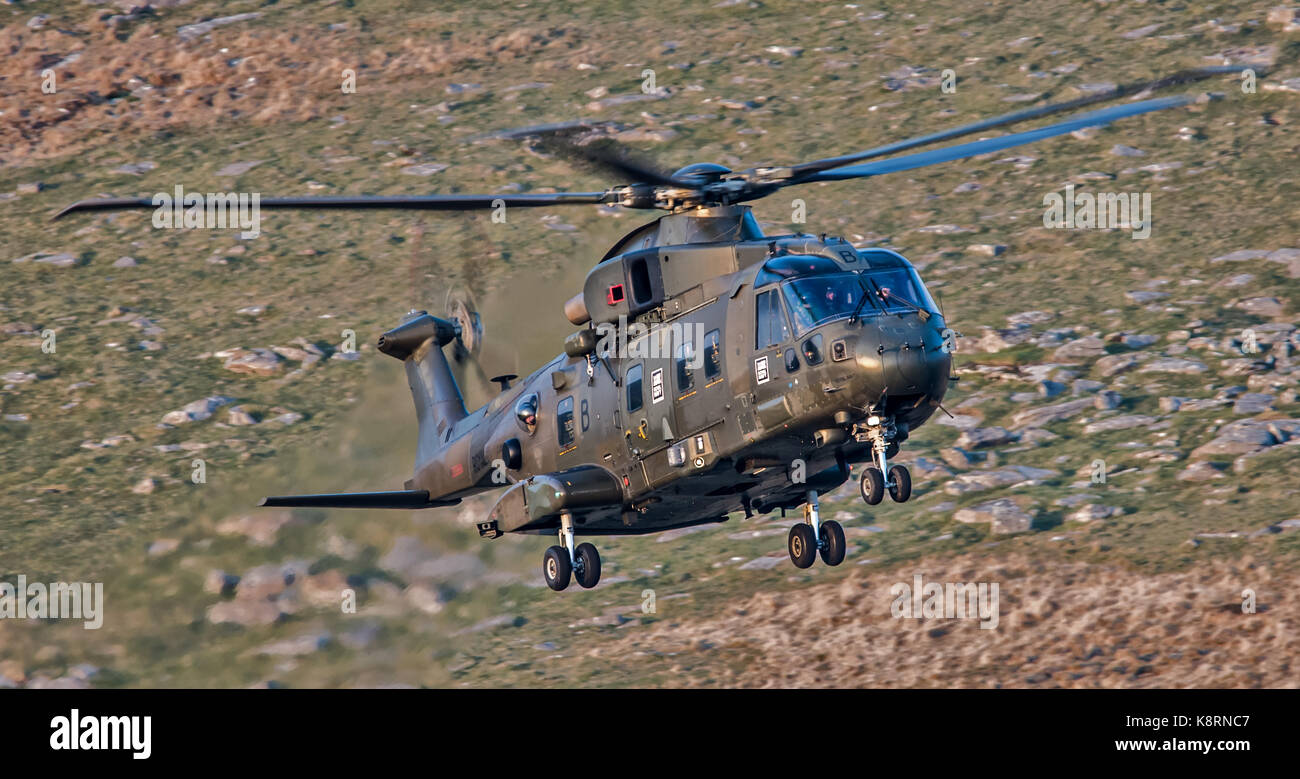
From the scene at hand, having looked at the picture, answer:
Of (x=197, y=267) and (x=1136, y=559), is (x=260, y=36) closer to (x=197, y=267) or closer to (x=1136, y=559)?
(x=197, y=267)

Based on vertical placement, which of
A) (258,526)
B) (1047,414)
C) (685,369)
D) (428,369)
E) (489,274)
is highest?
(489,274)

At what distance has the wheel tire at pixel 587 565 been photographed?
2533cm

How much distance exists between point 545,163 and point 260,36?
1591 centimetres

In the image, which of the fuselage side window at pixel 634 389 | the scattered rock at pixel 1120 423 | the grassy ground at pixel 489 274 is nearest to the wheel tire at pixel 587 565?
the fuselage side window at pixel 634 389

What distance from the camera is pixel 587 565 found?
83.1ft

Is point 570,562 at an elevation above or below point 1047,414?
below

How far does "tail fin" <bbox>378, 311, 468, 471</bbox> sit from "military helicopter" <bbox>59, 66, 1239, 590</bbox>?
11.4 feet

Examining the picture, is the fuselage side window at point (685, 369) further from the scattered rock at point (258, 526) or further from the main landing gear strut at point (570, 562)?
the scattered rock at point (258, 526)

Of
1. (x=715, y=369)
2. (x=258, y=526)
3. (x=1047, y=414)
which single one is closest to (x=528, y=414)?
(x=715, y=369)

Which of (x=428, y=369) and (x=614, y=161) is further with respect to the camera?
(x=428, y=369)

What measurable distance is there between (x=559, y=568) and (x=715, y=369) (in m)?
4.45

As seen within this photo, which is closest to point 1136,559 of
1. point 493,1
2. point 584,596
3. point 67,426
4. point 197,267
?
point 584,596

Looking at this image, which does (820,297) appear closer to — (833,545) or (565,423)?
(833,545)

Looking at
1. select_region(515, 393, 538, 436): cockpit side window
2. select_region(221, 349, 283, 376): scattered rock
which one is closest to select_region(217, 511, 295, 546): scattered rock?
select_region(221, 349, 283, 376): scattered rock
